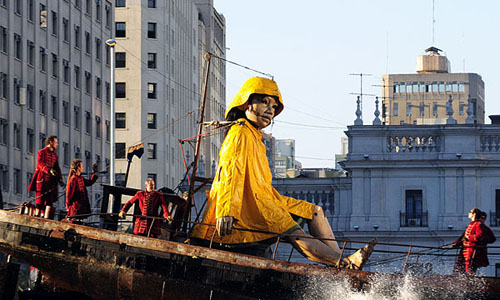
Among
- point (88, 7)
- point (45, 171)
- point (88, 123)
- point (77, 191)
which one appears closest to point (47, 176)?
point (45, 171)

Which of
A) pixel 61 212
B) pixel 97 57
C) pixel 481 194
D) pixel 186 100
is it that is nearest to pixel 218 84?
pixel 186 100

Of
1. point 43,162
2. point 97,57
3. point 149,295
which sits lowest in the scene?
point 149,295

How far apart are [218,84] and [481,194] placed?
71.4 meters

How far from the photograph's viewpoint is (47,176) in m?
28.6

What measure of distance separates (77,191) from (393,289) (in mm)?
6757

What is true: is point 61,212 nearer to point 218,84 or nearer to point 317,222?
point 317,222

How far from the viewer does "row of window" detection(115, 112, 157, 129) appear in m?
112

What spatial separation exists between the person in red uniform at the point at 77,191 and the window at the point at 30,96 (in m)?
41.8

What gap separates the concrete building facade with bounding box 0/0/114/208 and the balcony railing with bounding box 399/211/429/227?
15.5 meters

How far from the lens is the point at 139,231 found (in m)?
28.1

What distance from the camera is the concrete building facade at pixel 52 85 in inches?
2616

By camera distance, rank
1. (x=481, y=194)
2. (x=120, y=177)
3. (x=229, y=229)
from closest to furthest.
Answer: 1. (x=229, y=229)
2. (x=481, y=194)
3. (x=120, y=177)

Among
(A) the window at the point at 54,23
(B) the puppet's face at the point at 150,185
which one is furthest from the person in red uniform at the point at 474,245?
(A) the window at the point at 54,23

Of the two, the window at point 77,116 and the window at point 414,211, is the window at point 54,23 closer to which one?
the window at point 77,116
